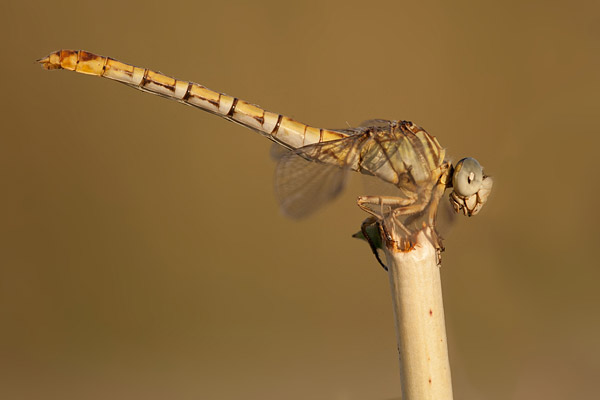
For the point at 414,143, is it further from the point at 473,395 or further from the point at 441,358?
the point at 473,395

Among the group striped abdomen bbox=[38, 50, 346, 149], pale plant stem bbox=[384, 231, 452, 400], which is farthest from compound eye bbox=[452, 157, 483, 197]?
striped abdomen bbox=[38, 50, 346, 149]

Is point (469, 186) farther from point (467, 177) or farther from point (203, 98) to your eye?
point (203, 98)

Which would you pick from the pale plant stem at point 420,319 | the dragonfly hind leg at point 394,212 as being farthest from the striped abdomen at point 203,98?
the pale plant stem at point 420,319

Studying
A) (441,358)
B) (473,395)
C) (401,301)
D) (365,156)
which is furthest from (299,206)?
(473,395)

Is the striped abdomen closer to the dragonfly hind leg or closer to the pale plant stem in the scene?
the dragonfly hind leg

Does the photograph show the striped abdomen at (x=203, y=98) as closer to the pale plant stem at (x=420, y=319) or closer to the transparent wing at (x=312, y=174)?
the transparent wing at (x=312, y=174)

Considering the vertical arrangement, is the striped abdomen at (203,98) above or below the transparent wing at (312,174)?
above
